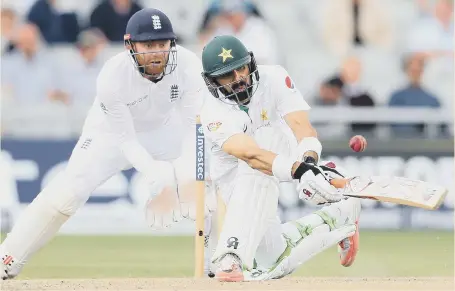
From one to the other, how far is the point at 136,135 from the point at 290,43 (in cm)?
604

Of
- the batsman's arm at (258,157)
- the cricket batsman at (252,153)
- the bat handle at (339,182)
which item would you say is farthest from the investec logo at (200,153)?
the bat handle at (339,182)

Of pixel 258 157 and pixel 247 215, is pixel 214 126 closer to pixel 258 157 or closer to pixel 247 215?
pixel 258 157

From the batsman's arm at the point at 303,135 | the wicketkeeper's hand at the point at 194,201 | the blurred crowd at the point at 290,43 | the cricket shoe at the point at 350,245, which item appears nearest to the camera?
the batsman's arm at the point at 303,135

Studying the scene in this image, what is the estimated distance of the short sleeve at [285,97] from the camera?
7.32 m

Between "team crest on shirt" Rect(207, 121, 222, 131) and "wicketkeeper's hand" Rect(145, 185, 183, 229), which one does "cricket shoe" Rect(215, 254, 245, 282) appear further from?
"wicketkeeper's hand" Rect(145, 185, 183, 229)

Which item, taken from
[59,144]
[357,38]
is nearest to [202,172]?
[59,144]

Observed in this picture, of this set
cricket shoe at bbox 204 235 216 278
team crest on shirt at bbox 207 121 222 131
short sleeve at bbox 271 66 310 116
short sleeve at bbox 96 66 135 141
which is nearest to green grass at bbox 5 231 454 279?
cricket shoe at bbox 204 235 216 278

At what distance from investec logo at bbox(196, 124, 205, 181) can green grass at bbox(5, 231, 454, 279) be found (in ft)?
4.73

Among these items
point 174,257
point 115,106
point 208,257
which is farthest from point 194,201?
point 174,257

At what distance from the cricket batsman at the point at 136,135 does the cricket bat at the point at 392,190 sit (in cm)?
165

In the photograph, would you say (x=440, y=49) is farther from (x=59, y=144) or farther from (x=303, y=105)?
(x=303, y=105)

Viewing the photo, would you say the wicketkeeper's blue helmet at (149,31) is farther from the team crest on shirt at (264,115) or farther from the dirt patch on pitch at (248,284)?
the dirt patch on pitch at (248,284)

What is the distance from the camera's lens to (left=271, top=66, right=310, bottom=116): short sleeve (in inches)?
288

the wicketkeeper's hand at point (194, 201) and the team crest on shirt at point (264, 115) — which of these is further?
the wicketkeeper's hand at point (194, 201)
